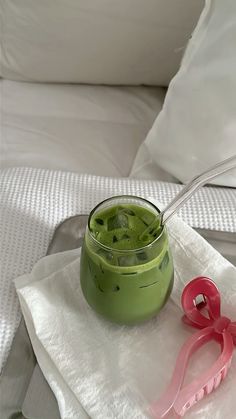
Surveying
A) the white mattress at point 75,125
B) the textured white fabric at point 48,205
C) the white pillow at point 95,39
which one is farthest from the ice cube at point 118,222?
the white pillow at point 95,39

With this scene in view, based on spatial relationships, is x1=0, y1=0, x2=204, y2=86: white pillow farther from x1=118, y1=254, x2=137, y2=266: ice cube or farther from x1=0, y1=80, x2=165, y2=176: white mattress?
x1=118, y1=254, x2=137, y2=266: ice cube

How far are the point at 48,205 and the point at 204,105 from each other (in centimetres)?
23

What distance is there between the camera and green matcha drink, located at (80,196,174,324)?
48 cm

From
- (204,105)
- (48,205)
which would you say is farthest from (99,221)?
(204,105)

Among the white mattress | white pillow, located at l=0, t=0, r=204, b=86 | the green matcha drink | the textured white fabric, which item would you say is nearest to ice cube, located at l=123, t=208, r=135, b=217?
the green matcha drink

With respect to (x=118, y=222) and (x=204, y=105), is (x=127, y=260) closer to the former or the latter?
(x=118, y=222)

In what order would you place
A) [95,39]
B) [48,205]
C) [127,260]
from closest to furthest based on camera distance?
[127,260]
[48,205]
[95,39]

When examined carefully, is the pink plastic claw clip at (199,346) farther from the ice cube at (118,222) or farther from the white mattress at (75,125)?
the white mattress at (75,125)

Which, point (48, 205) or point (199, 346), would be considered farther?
point (48, 205)

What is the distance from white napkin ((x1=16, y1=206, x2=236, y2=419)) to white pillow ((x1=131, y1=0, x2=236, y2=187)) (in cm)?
16

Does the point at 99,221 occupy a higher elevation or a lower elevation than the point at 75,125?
higher

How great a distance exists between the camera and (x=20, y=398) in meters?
0.49

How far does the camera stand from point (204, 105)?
0.68 m

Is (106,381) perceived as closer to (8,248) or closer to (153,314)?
(153,314)
